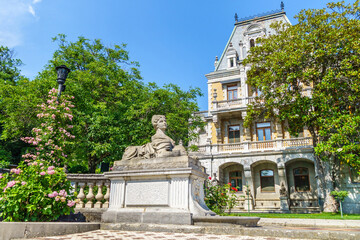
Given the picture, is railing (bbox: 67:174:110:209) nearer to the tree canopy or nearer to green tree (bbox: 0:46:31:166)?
the tree canopy

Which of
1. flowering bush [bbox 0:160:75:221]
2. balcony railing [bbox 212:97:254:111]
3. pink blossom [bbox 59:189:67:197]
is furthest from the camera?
balcony railing [bbox 212:97:254:111]

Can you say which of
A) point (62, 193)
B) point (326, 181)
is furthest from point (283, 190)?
point (62, 193)

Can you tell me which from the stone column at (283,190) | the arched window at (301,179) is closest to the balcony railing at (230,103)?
the stone column at (283,190)

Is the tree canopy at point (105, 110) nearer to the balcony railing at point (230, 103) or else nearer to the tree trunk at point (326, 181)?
the balcony railing at point (230, 103)

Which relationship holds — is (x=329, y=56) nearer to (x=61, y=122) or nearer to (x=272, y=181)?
(x=272, y=181)

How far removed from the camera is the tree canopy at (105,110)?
1399 cm

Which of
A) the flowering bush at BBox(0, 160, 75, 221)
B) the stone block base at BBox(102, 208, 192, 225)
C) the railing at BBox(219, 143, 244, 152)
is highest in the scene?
the railing at BBox(219, 143, 244, 152)

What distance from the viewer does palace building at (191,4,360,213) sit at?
22.3 meters

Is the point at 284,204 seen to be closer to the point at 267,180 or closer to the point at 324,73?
the point at 267,180

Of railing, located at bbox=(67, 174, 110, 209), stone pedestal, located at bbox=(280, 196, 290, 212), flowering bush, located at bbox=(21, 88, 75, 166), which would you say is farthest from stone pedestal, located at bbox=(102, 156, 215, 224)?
stone pedestal, located at bbox=(280, 196, 290, 212)

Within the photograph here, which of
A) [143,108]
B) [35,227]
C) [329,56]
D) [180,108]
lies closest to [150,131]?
[143,108]

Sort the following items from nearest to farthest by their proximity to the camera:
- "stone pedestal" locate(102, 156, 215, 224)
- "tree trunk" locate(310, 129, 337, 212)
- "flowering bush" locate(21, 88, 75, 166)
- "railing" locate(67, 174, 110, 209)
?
"stone pedestal" locate(102, 156, 215, 224) → "railing" locate(67, 174, 110, 209) → "flowering bush" locate(21, 88, 75, 166) → "tree trunk" locate(310, 129, 337, 212)

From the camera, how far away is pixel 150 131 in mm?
15250

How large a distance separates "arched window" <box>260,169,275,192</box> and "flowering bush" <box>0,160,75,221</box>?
2214 centimetres
